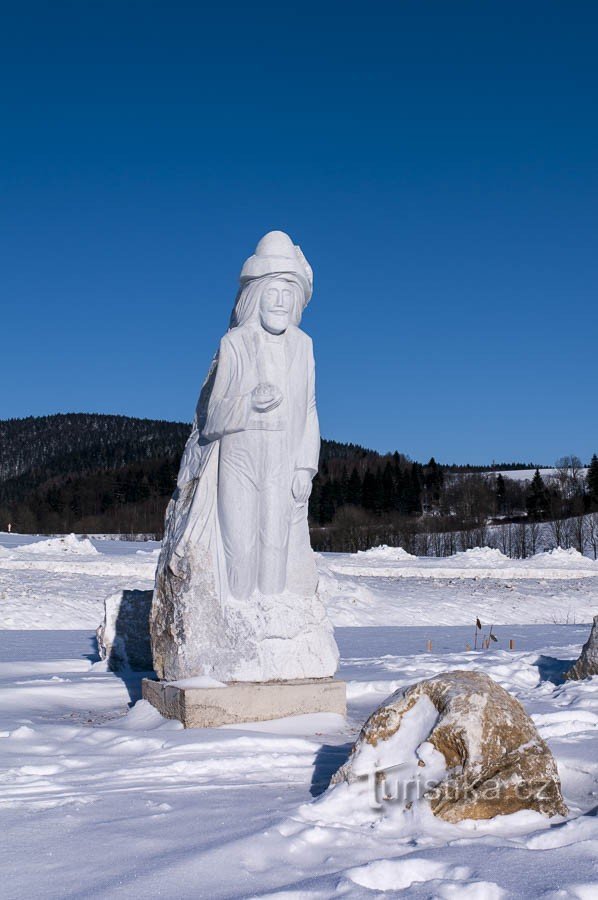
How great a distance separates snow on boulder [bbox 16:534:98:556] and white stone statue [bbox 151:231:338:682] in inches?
779

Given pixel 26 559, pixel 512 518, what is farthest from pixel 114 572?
pixel 512 518

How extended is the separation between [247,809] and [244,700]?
2.25 metres

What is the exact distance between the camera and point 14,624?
14.7 m

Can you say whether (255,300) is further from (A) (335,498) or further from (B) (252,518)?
(A) (335,498)

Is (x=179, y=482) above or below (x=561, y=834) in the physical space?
above

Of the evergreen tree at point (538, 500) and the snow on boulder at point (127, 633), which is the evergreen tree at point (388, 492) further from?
the snow on boulder at point (127, 633)

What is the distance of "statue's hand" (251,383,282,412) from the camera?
663 centimetres

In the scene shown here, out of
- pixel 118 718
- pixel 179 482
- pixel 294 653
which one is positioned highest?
pixel 179 482

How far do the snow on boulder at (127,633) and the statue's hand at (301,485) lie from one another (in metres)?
2.99

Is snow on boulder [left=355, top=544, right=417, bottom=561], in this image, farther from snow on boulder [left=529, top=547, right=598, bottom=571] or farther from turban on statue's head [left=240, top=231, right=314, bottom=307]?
turban on statue's head [left=240, top=231, right=314, bottom=307]

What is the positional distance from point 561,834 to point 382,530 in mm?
57687

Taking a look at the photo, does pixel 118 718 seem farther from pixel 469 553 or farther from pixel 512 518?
pixel 512 518

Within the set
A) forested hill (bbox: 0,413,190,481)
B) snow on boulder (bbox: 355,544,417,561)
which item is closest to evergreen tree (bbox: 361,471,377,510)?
forested hill (bbox: 0,413,190,481)

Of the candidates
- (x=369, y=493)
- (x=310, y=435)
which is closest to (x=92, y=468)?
(x=369, y=493)
